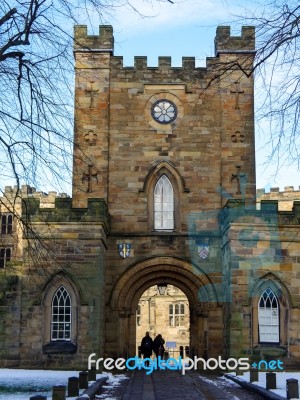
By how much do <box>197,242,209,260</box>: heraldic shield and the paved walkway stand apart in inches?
163

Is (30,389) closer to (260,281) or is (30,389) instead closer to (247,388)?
(247,388)

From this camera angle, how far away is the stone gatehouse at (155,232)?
20953 millimetres

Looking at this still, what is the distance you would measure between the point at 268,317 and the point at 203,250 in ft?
11.4

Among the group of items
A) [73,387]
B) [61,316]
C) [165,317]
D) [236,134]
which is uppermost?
[236,134]

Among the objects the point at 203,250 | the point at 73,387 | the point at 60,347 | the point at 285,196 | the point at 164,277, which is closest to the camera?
the point at 73,387

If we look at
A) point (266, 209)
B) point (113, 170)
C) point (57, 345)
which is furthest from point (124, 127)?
point (57, 345)

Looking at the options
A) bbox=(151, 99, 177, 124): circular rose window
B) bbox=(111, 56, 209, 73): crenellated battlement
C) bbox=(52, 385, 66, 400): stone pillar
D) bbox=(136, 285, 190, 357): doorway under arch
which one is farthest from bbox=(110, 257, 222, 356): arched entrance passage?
bbox=(136, 285, 190, 357): doorway under arch

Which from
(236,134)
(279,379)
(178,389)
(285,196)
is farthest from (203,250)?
(285,196)

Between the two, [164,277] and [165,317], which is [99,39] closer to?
[164,277]

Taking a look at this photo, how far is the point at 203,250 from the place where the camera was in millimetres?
23578

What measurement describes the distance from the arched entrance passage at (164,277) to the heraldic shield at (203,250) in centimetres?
47

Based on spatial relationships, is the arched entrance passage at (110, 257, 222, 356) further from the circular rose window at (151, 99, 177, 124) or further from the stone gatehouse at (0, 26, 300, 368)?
the circular rose window at (151, 99, 177, 124)

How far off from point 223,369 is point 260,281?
2948 mm

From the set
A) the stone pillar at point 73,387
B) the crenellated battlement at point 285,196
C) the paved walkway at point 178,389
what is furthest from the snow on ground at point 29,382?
the crenellated battlement at point 285,196
